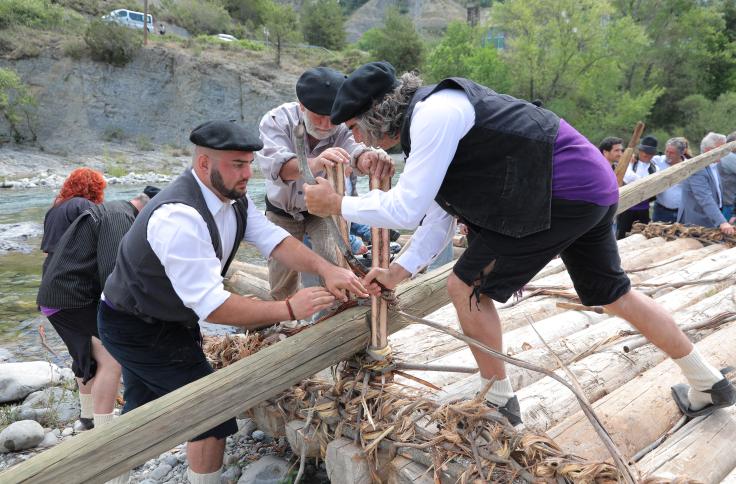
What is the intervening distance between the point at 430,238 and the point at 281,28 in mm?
40454

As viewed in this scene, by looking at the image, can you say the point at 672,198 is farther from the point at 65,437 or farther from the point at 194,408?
the point at 65,437

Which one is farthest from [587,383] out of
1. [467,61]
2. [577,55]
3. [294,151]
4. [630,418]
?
[467,61]

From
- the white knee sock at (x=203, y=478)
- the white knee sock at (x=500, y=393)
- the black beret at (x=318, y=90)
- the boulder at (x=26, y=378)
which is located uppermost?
the black beret at (x=318, y=90)

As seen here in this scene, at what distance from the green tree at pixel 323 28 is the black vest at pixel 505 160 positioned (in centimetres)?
5101

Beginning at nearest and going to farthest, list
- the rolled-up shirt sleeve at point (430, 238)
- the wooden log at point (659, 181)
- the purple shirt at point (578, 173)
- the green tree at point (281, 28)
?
the purple shirt at point (578, 173) < the rolled-up shirt sleeve at point (430, 238) < the wooden log at point (659, 181) < the green tree at point (281, 28)

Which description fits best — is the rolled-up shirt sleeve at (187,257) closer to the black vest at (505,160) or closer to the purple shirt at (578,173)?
the black vest at (505,160)

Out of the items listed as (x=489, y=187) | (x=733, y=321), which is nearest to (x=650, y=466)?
(x=489, y=187)

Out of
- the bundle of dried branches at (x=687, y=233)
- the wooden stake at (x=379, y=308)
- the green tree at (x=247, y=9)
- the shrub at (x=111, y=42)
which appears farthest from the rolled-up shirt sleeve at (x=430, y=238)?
the green tree at (x=247, y=9)

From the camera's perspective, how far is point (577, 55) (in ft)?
105

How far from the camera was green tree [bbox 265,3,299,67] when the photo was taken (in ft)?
131

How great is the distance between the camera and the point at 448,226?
2.83m

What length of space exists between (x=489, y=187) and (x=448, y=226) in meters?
0.59

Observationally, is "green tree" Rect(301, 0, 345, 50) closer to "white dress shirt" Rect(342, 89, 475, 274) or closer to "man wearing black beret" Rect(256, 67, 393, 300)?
"man wearing black beret" Rect(256, 67, 393, 300)

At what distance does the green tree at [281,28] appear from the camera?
40.0 metres
